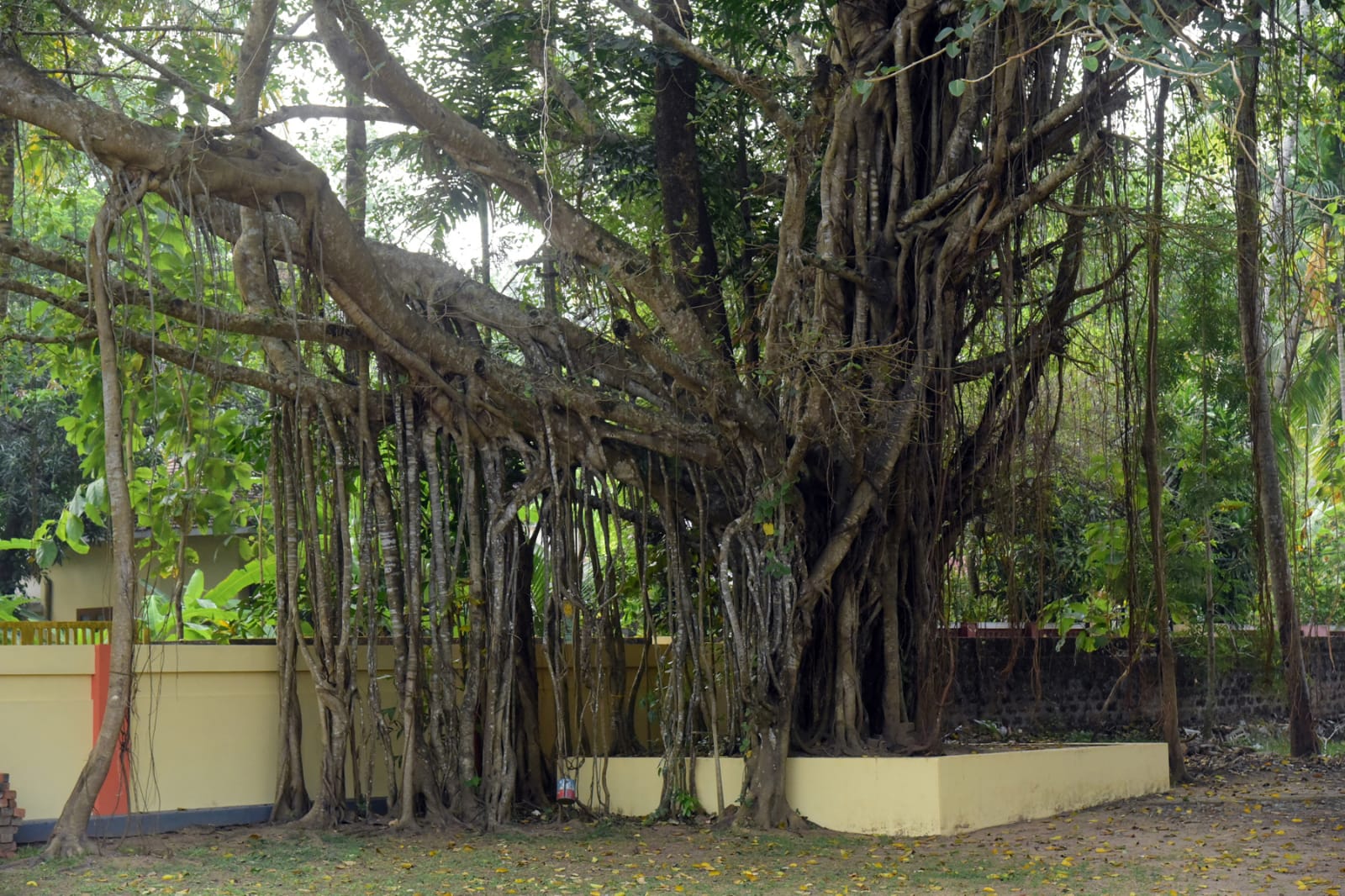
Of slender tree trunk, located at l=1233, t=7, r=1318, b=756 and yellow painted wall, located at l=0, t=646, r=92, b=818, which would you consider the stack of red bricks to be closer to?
yellow painted wall, located at l=0, t=646, r=92, b=818

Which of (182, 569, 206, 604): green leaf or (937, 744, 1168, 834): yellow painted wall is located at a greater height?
(182, 569, 206, 604): green leaf

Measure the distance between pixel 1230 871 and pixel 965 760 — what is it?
4.73ft

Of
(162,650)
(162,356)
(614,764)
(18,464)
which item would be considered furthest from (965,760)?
(18,464)

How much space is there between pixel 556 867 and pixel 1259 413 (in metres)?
5.63

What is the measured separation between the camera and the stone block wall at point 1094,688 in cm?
1002

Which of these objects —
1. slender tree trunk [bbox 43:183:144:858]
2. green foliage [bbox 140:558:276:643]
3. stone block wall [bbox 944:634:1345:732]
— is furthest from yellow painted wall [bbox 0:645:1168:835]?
stone block wall [bbox 944:634:1345:732]

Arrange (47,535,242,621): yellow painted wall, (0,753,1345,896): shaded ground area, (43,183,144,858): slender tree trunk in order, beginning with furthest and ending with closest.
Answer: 1. (47,535,242,621): yellow painted wall
2. (43,183,144,858): slender tree trunk
3. (0,753,1345,896): shaded ground area

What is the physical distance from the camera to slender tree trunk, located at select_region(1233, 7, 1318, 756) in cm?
608

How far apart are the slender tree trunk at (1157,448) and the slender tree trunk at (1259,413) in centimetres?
37

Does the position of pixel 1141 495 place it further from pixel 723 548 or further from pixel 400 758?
pixel 400 758

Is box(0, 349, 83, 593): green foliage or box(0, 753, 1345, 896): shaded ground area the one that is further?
box(0, 349, 83, 593): green foliage

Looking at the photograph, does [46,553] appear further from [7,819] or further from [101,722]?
[7,819]

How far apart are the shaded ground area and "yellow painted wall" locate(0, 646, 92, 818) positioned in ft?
2.03

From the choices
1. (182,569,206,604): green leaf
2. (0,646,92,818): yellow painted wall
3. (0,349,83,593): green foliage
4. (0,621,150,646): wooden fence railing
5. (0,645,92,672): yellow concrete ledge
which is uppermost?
(0,349,83,593): green foliage
